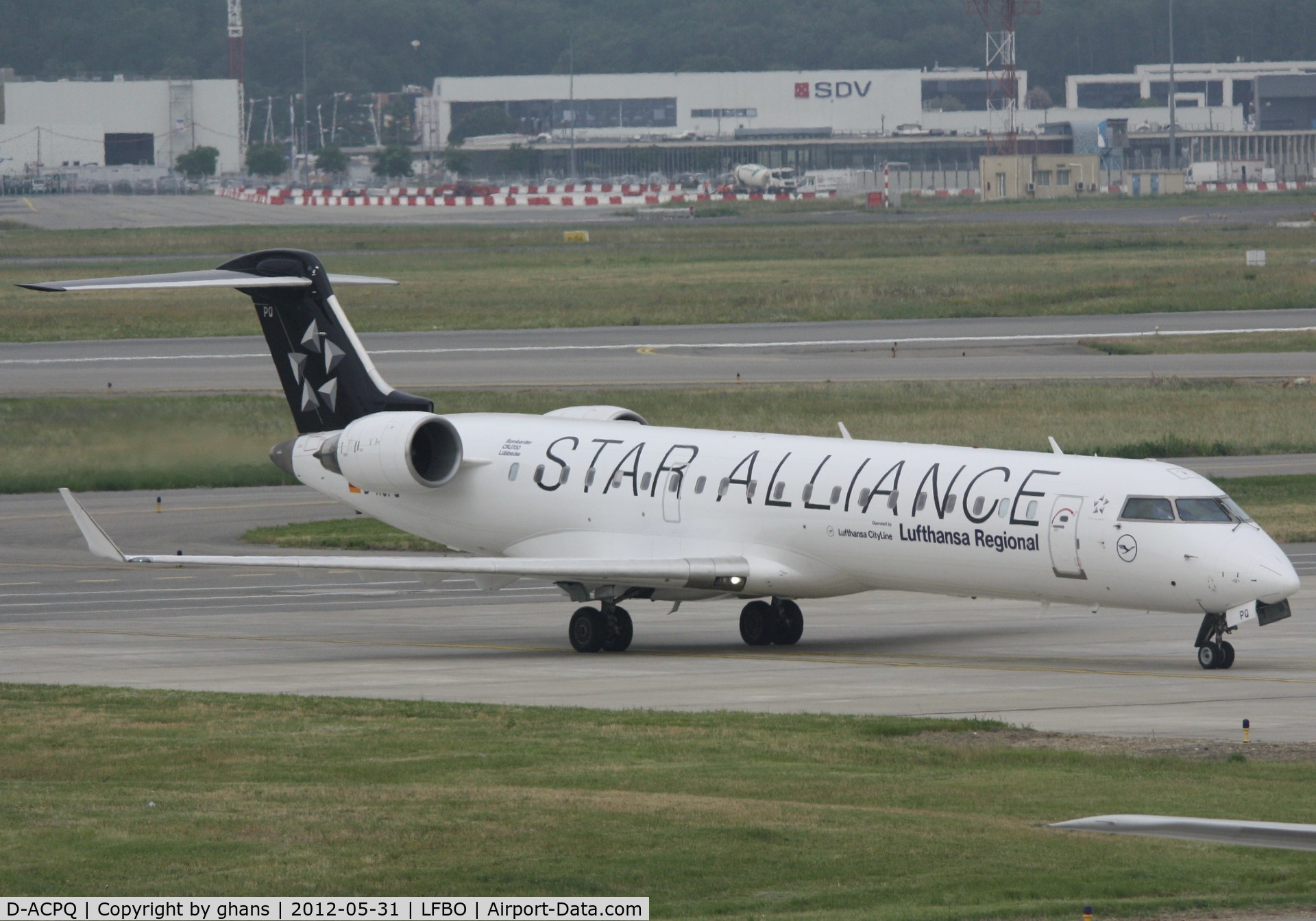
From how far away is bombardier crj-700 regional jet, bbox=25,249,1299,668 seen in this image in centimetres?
2536

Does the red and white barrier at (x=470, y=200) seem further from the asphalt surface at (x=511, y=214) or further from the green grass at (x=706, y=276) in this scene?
the green grass at (x=706, y=276)

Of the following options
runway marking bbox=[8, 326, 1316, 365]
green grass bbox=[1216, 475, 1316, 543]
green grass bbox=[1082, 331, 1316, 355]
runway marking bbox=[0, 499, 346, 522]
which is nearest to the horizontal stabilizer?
runway marking bbox=[0, 499, 346, 522]

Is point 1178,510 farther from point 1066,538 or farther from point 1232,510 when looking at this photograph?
point 1066,538

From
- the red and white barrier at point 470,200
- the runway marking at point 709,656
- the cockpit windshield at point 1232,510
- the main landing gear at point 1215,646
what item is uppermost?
the red and white barrier at point 470,200

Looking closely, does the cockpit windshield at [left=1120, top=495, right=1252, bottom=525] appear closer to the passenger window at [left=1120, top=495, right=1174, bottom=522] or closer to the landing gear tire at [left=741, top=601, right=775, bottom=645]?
the passenger window at [left=1120, top=495, right=1174, bottom=522]

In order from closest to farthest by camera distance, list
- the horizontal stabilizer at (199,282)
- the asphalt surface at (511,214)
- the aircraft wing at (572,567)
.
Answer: the aircraft wing at (572,567) → the horizontal stabilizer at (199,282) → the asphalt surface at (511,214)

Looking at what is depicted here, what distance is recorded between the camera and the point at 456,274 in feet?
337

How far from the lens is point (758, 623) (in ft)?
96.7

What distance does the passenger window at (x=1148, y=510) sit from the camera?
25203 mm

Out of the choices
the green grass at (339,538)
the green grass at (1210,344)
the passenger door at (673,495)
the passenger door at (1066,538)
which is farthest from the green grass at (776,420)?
the passenger door at (1066,538)

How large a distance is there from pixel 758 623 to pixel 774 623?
0.24 meters

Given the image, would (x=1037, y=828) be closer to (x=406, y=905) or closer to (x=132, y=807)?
(x=406, y=905)

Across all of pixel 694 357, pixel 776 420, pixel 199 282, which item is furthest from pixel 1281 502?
pixel 694 357

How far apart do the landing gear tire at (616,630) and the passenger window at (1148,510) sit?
25.4ft
